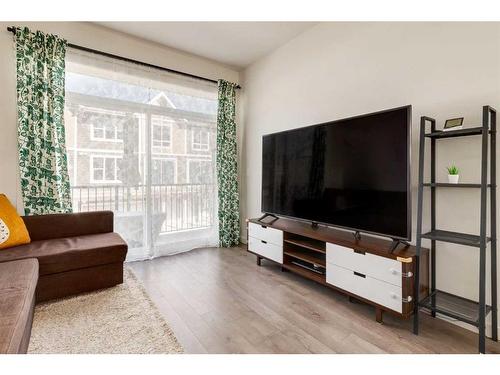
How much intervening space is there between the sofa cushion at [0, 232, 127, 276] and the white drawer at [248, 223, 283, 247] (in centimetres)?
139

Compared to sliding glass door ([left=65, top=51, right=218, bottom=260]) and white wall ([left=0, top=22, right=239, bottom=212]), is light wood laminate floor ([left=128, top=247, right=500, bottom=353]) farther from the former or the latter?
white wall ([left=0, top=22, right=239, bottom=212])

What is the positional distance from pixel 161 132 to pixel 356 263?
272 cm

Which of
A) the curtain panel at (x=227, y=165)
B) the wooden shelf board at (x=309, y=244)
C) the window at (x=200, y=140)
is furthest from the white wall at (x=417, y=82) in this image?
the window at (x=200, y=140)

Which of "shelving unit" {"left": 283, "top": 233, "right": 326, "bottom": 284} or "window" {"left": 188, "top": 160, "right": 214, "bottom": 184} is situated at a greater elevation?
"window" {"left": 188, "top": 160, "right": 214, "bottom": 184}

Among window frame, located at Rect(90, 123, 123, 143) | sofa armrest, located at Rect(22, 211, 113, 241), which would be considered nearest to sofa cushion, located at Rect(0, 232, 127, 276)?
sofa armrest, located at Rect(22, 211, 113, 241)

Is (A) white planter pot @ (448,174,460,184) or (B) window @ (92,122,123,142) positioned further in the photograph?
(B) window @ (92,122,123,142)

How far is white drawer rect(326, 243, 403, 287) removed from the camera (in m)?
1.70

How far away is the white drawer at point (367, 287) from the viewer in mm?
1705

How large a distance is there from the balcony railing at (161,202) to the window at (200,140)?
0.55m

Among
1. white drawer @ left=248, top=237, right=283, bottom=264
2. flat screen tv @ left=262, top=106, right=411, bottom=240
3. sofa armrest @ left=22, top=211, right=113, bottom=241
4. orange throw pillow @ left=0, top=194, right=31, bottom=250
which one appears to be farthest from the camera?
white drawer @ left=248, top=237, right=283, bottom=264

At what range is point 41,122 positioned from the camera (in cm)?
249

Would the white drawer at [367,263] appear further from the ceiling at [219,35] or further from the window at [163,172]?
the ceiling at [219,35]
